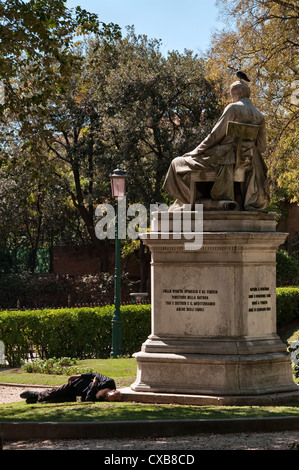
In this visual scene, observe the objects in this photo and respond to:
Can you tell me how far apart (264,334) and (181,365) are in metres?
1.29

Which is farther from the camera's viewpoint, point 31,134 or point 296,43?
point 296,43

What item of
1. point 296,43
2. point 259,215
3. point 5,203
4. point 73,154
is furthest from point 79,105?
point 259,215

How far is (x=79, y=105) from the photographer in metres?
35.8

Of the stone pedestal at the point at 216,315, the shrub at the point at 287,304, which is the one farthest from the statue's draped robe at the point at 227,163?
the shrub at the point at 287,304

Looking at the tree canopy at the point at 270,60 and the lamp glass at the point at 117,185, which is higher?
the tree canopy at the point at 270,60

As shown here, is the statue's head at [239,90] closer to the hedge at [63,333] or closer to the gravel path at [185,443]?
the gravel path at [185,443]

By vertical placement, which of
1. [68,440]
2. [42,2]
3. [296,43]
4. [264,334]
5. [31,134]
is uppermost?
[296,43]

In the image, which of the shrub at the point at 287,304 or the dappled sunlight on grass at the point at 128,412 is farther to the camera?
the shrub at the point at 287,304

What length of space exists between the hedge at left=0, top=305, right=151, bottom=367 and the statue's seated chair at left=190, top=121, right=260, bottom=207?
9160mm

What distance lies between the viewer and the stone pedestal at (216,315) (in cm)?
1170

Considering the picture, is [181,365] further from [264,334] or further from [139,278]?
[139,278]

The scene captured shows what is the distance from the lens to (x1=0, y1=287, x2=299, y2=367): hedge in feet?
67.4

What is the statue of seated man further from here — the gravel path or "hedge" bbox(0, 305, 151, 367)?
"hedge" bbox(0, 305, 151, 367)

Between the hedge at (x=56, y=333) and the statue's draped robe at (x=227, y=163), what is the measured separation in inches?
350
